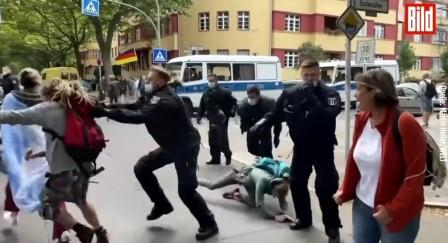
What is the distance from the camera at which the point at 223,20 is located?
137ft

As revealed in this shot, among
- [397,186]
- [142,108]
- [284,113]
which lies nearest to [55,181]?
[142,108]

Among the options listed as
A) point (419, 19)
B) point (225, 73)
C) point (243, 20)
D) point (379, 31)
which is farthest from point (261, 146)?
point (379, 31)

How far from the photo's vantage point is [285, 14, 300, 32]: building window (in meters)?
42.9

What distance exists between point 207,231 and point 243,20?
36987 millimetres

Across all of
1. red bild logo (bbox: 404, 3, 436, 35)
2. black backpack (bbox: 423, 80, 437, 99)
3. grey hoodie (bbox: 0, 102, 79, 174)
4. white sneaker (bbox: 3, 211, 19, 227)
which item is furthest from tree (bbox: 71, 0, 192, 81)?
grey hoodie (bbox: 0, 102, 79, 174)

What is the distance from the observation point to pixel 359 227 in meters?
3.36

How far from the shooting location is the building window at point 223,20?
136ft

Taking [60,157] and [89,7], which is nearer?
[60,157]

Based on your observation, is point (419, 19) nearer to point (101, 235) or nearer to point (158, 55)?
point (158, 55)

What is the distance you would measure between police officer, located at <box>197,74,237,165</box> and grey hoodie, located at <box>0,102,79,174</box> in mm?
6141

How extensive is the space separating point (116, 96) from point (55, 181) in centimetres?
2269

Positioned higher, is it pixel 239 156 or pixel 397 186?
pixel 397 186

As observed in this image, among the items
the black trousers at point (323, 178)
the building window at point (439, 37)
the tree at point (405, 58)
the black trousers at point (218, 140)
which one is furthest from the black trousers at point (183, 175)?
the building window at point (439, 37)

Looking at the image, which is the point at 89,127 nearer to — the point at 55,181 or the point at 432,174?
A: the point at 55,181
